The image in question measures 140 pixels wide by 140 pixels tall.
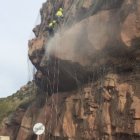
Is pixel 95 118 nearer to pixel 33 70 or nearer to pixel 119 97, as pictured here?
pixel 119 97

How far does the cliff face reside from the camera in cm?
1978

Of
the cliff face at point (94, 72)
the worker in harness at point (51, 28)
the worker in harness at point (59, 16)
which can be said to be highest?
the worker in harness at point (59, 16)

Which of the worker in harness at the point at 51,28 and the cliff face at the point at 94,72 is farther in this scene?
the worker in harness at the point at 51,28

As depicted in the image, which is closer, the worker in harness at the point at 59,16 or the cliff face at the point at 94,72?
the cliff face at the point at 94,72

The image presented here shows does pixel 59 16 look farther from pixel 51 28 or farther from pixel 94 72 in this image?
pixel 94 72

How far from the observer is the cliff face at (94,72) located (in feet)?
64.9

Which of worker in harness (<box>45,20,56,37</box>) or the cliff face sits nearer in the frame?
the cliff face

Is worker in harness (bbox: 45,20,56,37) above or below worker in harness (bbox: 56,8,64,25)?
below

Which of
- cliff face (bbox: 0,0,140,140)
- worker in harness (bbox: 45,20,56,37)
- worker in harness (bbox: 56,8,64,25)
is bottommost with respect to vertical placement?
cliff face (bbox: 0,0,140,140)

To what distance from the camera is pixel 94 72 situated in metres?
22.2

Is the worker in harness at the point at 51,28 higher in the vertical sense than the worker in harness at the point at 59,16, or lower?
lower

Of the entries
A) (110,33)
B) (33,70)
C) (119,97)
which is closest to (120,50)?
(110,33)

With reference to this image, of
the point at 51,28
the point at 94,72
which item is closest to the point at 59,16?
the point at 51,28

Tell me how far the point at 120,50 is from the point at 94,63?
6.50 feet
